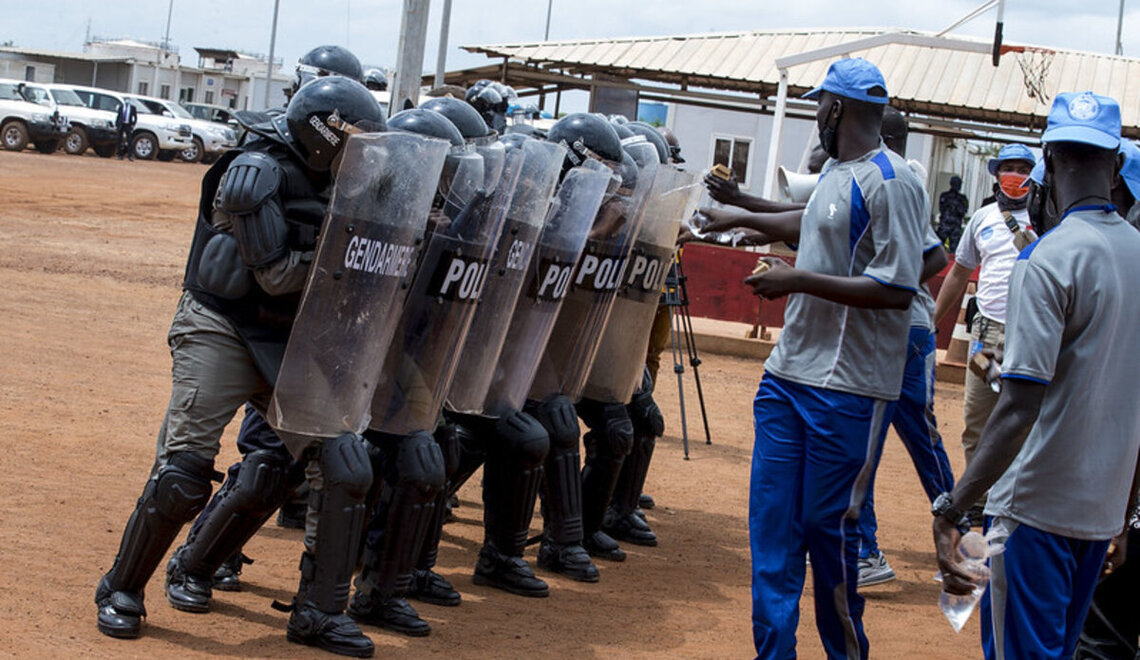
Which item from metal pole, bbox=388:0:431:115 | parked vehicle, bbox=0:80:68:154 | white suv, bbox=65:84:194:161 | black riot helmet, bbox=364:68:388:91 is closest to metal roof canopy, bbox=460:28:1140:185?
metal pole, bbox=388:0:431:115

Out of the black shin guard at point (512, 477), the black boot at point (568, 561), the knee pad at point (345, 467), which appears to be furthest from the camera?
the black boot at point (568, 561)

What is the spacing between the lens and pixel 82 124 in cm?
3719

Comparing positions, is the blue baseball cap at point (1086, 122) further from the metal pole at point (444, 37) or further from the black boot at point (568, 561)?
the metal pole at point (444, 37)

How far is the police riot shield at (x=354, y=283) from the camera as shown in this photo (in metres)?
4.75

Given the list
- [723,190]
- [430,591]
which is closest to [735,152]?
[430,591]

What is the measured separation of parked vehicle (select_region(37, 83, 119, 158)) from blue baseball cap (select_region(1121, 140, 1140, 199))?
3644 cm

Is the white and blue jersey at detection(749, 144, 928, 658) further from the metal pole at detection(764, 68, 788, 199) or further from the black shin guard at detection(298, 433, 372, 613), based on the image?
the metal pole at detection(764, 68, 788, 199)

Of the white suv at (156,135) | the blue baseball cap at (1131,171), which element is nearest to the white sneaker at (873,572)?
the blue baseball cap at (1131,171)

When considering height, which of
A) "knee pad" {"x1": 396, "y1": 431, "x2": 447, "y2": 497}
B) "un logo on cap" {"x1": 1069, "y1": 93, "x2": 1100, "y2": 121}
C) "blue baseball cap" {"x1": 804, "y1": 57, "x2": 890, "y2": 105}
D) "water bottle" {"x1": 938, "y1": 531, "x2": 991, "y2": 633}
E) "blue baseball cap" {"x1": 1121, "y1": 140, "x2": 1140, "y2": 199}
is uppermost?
"blue baseball cap" {"x1": 804, "y1": 57, "x2": 890, "y2": 105}

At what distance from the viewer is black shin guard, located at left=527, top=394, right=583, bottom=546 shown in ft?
21.1

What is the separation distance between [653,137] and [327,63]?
70.9 inches

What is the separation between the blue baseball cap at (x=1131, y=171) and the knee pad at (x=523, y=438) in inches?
113

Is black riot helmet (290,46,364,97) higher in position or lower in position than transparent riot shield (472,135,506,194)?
higher

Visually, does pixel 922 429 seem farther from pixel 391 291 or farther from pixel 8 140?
pixel 8 140
